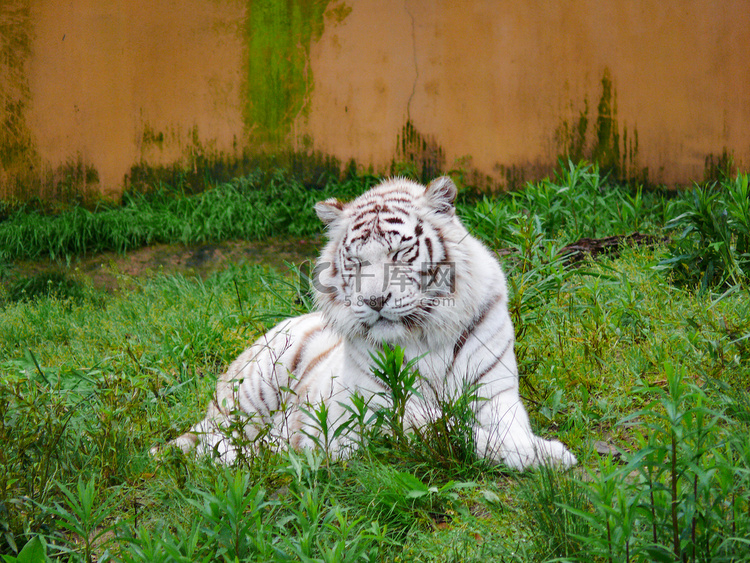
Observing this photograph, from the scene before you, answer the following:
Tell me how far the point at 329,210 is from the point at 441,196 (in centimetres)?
50

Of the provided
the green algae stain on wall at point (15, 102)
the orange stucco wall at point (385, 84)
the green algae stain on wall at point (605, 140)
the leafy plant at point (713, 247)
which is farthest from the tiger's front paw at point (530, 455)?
the green algae stain on wall at point (15, 102)

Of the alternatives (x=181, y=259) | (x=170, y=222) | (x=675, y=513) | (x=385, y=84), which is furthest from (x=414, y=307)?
(x=385, y=84)

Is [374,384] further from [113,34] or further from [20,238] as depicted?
[113,34]

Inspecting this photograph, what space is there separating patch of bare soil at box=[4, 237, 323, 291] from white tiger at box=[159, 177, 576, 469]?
3177 millimetres

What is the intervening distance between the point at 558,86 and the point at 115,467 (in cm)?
560

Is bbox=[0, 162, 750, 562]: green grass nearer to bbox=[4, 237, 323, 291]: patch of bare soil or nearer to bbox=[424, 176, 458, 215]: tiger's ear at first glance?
bbox=[424, 176, 458, 215]: tiger's ear

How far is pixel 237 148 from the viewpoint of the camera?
670cm

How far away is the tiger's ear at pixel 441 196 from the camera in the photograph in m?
2.71

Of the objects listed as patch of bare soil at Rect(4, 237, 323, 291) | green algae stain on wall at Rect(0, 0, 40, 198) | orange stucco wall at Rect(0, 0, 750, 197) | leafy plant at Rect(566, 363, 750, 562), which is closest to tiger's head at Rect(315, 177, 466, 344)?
leafy plant at Rect(566, 363, 750, 562)

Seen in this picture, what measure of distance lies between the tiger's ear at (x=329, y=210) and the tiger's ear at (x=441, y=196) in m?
0.40

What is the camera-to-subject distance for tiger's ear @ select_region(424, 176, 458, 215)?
271 cm

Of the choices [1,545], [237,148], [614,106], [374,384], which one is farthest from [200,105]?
[1,545]

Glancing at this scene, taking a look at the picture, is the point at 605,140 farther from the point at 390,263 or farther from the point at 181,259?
the point at 390,263

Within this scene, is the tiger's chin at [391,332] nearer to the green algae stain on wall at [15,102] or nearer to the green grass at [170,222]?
the green grass at [170,222]
